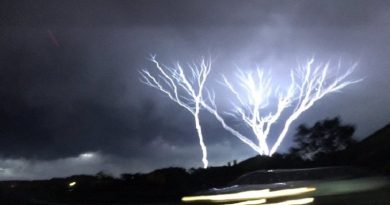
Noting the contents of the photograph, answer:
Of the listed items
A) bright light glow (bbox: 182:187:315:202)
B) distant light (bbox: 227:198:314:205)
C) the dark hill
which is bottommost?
distant light (bbox: 227:198:314:205)

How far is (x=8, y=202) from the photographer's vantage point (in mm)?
16750

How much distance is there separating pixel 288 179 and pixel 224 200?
1.17 meters

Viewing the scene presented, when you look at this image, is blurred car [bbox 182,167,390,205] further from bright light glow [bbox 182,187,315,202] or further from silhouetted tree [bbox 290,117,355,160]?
silhouetted tree [bbox 290,117,355,160]

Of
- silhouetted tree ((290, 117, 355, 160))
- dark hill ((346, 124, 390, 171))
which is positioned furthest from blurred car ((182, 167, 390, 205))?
silhouetted tree ((290, 117, 355, 160))

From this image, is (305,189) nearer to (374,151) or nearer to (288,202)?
(288,202)

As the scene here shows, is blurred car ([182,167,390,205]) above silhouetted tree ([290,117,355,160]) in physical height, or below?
below

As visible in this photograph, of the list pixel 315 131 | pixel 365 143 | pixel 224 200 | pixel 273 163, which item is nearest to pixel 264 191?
pixel 224 200

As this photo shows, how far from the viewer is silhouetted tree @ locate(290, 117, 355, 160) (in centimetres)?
3222

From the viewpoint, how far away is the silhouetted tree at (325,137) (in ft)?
106

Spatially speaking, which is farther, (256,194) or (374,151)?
(374,151)

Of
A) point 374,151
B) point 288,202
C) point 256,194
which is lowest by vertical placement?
point 288,202

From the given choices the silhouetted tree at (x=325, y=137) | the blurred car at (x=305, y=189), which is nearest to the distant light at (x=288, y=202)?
the blurred car at (x=305, y=189)

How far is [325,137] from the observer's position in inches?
1332

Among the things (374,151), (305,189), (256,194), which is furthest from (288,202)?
(374,151)
